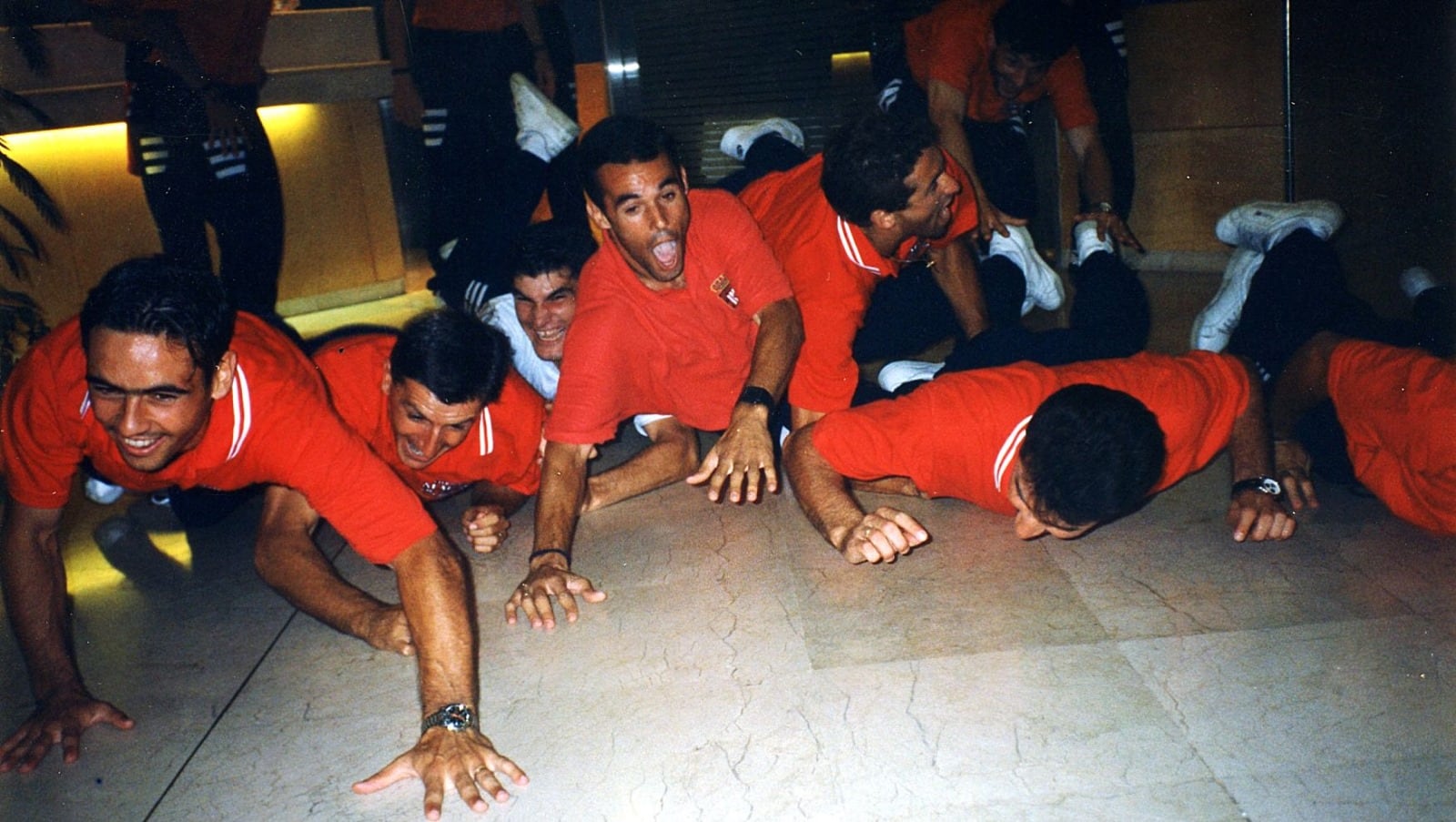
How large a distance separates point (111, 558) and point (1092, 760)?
2.33 meters


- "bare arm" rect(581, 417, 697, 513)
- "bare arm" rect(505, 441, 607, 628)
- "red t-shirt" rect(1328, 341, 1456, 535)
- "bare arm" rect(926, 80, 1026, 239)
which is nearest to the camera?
"red t-shirt" rect(1328, 341, 1456, 535)

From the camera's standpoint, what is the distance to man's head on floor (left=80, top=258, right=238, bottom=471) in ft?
5.72

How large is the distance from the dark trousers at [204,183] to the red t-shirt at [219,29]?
2.5 inches

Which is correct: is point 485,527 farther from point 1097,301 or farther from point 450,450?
point 1097,301

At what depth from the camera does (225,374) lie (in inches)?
75.4

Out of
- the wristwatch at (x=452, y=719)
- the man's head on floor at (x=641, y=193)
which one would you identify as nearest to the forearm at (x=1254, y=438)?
the man's head on floor at (x=641, y=193)

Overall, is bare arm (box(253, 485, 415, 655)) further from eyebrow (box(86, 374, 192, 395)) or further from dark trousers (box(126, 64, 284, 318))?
dark trousers (box(126, 64, 284, 318))

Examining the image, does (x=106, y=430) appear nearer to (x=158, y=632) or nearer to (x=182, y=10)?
(x=158, y=632)

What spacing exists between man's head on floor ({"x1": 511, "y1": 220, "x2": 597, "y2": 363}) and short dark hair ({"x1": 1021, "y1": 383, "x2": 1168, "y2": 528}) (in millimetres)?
1354

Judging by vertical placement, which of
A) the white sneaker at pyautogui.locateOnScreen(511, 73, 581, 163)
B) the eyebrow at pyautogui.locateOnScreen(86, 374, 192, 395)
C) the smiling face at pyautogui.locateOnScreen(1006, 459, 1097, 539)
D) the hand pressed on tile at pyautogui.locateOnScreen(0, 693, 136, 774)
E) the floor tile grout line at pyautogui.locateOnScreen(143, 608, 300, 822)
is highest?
the white sneaker at pyautogui.locateOnScreen(511, 73, 581, 163)

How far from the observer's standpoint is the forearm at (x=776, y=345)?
91.9 inches

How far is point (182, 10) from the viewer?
2918mm

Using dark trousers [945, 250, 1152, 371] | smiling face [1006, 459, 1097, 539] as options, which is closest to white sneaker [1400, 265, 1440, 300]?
dark trousers [945, 250, 1152, 371]

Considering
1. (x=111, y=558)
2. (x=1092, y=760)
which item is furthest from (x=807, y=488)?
(x=111, y=558)
